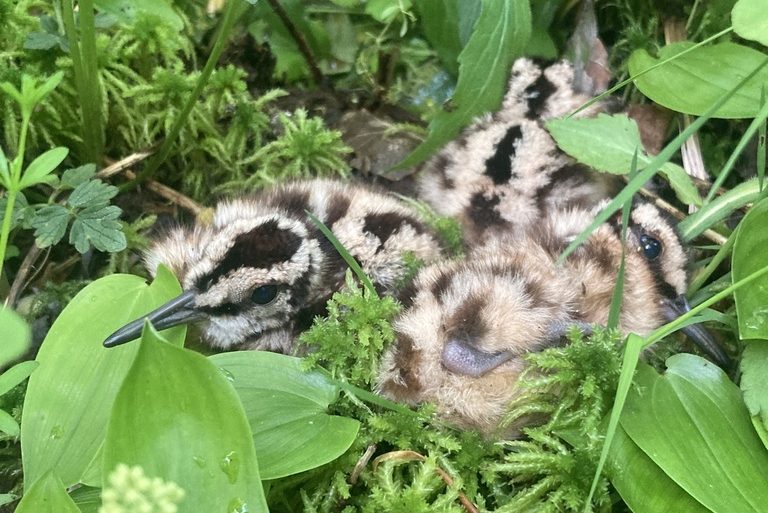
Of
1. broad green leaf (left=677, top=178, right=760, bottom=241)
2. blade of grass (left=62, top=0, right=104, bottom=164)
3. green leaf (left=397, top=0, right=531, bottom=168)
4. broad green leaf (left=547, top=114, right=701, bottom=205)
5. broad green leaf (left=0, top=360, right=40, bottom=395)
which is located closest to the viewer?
broad green leaf (left=0, top=360, right=40, bottom=395)

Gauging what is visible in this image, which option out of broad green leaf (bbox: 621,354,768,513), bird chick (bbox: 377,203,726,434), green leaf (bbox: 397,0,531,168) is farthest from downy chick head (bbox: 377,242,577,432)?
green leaf (bbox: 397,0,531,168)

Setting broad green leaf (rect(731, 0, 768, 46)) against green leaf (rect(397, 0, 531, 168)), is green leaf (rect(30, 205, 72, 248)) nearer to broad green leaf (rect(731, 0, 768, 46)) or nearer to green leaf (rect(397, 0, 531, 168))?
green leaf (rect(397, 0, 531, 168))

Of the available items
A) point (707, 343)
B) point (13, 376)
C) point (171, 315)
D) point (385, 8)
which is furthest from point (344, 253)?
point (385, 8)

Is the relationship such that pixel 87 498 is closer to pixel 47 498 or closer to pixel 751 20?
pixel 47 498

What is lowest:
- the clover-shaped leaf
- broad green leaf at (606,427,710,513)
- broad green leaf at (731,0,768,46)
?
broad green leaf at (606,427,710,513)

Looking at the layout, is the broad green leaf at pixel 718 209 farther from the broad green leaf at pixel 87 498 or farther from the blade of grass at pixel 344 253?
the broad green leaf at pixel 87 498

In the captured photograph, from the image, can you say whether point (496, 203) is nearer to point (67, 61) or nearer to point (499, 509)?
point (499, 509)

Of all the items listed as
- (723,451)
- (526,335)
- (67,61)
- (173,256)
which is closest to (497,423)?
(526,335)
